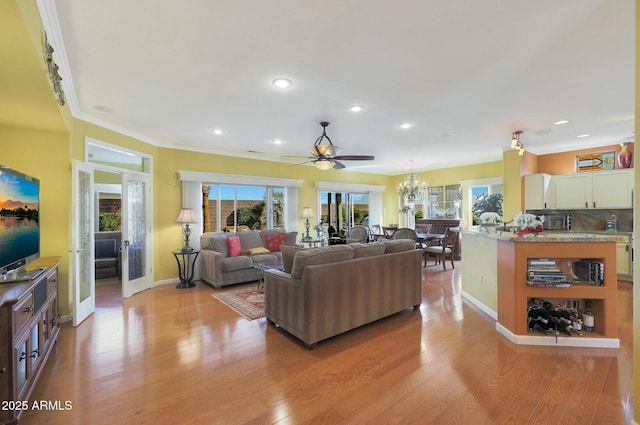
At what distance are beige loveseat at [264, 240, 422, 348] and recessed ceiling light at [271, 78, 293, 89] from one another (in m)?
1.77

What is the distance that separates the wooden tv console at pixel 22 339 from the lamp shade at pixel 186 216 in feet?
8.08

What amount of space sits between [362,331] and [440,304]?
1567 millimetres

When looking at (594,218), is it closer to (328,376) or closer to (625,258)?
(625,258)

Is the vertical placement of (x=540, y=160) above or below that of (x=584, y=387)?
above

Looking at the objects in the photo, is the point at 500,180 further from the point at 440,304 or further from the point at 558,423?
the point at 558,423

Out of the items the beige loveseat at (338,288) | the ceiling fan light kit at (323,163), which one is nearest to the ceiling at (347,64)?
the ceiling fan light kit at (323,163)

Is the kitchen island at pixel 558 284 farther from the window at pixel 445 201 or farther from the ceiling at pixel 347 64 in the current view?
the window at pixel 445 201

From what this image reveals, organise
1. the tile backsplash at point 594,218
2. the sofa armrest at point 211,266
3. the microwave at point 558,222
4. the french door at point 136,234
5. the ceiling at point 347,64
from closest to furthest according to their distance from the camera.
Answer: the ceiling at point 347,64 → the french door at point 136,234 → the sofa armrest at point 211,266 → the tile backsplash at point 594,218 → the microwave at point 558,222

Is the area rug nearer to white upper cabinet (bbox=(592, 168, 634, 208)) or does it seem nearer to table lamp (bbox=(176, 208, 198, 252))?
table lamp (bbox=(176, 208, 198, 252))

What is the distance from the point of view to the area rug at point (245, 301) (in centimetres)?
380

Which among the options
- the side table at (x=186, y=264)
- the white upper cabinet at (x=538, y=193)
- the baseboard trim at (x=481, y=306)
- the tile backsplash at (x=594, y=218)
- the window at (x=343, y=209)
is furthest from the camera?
the window at (x=343, y=209)

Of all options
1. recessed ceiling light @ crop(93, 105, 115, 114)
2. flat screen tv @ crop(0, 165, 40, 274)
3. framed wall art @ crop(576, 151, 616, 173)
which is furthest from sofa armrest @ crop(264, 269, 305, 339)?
framed wall art @ crop(576, 151, 616, 173)

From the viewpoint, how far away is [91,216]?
12.9 feet

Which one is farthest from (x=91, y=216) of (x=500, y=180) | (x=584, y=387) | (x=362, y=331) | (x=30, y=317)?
(x=500, y=180)
